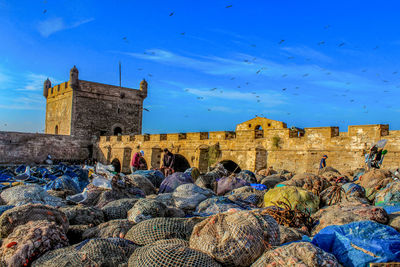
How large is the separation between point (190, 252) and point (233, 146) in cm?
1094

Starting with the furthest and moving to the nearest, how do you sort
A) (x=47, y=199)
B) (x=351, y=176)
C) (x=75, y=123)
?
(x=75, y=123)
(x=351, y=176)
(x=47, y=199)

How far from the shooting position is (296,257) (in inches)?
99.4

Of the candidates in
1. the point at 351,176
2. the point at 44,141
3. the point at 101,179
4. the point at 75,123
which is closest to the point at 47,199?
the point at 101,179

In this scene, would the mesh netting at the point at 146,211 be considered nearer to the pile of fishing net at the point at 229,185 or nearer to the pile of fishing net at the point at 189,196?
the pile of fishing net at the point at 189,196

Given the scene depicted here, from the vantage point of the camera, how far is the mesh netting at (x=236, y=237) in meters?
2.83

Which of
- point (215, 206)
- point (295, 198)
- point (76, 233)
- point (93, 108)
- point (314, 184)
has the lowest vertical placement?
point (76, 233)

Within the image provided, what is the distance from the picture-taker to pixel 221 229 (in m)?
2.98

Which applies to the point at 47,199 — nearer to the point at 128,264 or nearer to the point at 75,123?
the point at 128,264

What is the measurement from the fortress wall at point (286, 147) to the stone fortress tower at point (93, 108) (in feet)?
34.7

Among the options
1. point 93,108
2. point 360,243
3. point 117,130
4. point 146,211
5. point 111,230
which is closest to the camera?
point 360,243

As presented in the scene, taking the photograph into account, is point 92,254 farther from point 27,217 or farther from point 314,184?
point 314,184

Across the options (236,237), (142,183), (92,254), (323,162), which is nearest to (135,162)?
(142,183)

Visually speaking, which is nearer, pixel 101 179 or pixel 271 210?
pixel 271 210

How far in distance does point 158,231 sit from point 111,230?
2.11 ft
